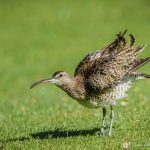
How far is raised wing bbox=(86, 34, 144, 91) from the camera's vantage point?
11305 millimetres

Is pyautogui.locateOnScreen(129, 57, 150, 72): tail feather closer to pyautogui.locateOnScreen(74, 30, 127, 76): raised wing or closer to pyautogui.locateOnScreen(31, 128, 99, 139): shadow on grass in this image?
pyautogui.locateOnScreen(74, 30, 127, 76): raised wing

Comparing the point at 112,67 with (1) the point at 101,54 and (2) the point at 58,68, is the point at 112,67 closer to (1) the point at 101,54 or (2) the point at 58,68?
(1) the point at 101,54

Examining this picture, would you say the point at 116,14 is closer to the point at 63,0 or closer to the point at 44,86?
the point at 63,0

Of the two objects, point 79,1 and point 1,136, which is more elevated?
point 79,1

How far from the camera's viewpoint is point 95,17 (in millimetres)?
31156

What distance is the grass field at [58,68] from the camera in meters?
11.2

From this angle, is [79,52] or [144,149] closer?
[144,149]

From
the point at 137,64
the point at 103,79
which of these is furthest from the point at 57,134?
the point at 137,64

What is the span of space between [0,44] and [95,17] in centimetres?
555

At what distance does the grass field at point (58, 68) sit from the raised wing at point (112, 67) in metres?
1.03

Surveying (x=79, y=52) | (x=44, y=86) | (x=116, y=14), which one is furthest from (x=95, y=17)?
(x=44, y=86)

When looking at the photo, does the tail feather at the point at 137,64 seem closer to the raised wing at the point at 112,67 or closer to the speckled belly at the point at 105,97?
the raised wing at the point at 112,67

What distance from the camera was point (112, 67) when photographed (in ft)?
37.6

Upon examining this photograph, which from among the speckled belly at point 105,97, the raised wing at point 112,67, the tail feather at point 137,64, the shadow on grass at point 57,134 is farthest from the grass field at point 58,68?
the tail feather at point 137,64
